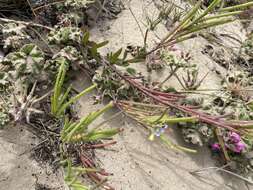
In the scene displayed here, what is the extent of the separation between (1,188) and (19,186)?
3.3 inches

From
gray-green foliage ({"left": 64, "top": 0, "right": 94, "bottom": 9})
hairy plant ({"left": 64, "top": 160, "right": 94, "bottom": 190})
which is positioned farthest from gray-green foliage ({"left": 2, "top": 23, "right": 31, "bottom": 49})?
hairy plant ({"left": 64, "top": 160, "right": 94, "bottom": 190})

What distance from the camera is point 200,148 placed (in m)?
2.42

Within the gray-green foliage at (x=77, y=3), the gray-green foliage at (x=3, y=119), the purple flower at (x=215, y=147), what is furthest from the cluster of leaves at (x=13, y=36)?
the purple flower at (x=215, y=147)

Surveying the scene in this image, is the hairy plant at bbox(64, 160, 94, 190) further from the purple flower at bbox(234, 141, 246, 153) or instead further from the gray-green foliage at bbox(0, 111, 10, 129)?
the purple flower at bbox(234, 141, 246, 153)

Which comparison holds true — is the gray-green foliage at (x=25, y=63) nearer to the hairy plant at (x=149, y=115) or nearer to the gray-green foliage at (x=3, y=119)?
the gray-green foliage at (x=3, y=119)

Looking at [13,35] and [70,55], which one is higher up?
[13,35]

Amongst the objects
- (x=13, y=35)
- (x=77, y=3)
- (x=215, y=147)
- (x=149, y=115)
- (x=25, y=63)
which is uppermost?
(x=77, y=3)

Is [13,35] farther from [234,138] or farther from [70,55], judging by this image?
[234,138]

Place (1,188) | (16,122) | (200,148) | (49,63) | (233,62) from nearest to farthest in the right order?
(1,188) < (16,122) < (49,63) < (200,148) < (233,62)

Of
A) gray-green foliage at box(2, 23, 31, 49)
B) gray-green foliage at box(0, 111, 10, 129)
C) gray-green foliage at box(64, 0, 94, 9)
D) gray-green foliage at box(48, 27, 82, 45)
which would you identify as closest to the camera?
gray-green foliage at box(0, 111, 10, 129)

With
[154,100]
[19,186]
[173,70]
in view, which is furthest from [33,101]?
[173,70]

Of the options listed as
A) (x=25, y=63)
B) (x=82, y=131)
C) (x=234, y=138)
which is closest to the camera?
(x=82, y=131)

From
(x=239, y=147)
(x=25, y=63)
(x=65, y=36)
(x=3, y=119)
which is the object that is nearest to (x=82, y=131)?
(x=3, y=119)

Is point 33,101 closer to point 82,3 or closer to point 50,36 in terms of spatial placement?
point 50,36
